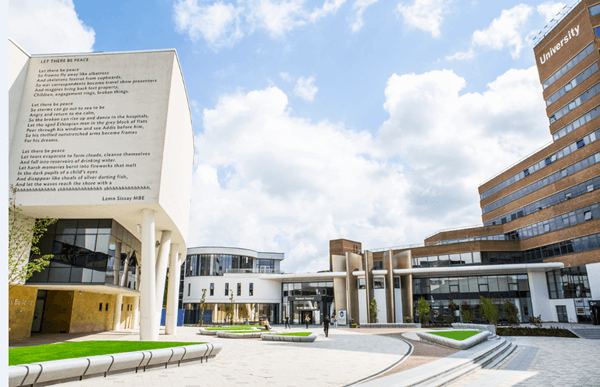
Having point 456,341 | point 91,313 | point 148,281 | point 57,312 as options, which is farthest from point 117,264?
point 456,341

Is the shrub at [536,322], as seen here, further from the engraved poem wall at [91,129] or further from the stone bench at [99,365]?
the engraved poem wall at [91,129]

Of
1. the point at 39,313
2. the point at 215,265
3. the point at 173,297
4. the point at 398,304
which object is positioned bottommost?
the point at 39,313

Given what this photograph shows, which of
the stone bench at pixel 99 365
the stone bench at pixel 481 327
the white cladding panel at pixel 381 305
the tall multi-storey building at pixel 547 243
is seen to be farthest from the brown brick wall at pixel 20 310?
the white cladding panel at pixel 381 305

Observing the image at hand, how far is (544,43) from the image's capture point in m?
53.1

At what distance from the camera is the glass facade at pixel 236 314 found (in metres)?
56.0

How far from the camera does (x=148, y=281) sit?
23031mm

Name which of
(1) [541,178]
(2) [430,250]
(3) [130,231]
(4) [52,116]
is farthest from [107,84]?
(1) [541,178]

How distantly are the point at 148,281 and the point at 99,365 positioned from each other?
1295cm

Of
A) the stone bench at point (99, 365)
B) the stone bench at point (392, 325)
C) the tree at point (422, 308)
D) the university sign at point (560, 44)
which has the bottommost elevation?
the stone bench at point (392, 325)

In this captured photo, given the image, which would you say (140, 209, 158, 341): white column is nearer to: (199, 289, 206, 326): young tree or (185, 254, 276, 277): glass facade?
(199, 289, 206, 326): young tree

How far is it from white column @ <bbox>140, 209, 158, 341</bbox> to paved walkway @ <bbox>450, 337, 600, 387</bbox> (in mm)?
17389

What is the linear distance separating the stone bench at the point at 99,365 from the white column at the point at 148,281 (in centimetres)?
982

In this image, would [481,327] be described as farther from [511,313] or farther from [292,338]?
[292,338]

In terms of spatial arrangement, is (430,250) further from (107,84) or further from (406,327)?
(107,84)
